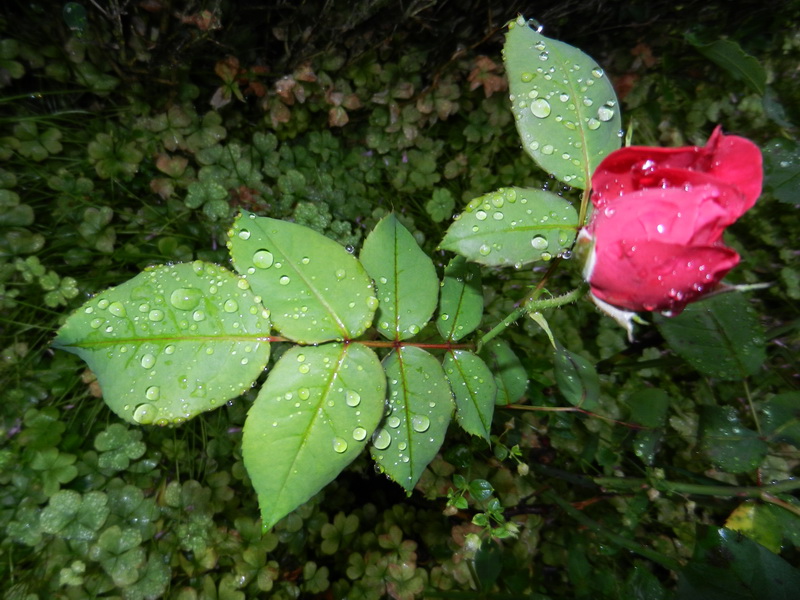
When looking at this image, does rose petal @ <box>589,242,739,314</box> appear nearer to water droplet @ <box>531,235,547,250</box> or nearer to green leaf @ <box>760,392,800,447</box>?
water droplet @ <box>531,235,547,250</box>

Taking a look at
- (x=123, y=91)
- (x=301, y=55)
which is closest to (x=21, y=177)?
(x=123, y=91)

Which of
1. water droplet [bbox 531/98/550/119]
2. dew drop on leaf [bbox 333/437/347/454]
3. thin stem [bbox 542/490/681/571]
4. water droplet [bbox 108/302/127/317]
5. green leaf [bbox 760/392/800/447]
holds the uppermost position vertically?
water droplet [bbox 531/98/550/119]

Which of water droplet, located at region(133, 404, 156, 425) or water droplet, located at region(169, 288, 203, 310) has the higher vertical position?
water droplet, located at region(169, 288, 203, 310)

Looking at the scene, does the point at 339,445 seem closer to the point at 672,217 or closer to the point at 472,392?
the point at 472,392

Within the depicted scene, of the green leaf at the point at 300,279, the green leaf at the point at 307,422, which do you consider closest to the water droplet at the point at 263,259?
the green leaf at the point at 300,279

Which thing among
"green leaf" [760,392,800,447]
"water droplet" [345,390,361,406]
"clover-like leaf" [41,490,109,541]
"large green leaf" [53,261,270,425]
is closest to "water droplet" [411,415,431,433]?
"water droplet" [345,390,361,406]

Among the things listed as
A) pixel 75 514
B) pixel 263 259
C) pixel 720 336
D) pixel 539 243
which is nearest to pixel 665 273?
pixel 539 243

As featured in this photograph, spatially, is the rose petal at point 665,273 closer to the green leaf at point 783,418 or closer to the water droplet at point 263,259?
the water droplet at point 263,259
